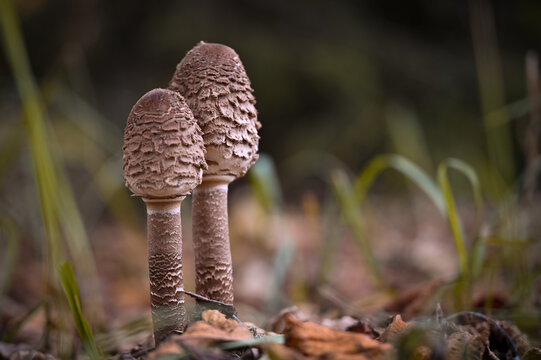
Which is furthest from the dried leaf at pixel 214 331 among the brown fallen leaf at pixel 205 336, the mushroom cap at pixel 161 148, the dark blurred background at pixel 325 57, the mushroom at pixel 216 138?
the dark blurred background at pixel 325 57

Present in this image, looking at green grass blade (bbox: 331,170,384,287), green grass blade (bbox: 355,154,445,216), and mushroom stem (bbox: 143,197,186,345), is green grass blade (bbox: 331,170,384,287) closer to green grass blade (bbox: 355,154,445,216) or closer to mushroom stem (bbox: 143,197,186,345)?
green grass blade (bbox: 355,154,445,216)

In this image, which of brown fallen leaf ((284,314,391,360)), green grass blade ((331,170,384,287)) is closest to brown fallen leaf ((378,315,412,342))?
brown fallen leaf ((284,314,391,360))

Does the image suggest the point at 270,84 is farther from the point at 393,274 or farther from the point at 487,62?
the point at 393,274

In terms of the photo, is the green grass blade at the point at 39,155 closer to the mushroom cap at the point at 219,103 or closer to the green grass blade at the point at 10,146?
the green grass blade at the point at 10,146

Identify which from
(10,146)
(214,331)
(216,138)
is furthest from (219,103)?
(10,146)

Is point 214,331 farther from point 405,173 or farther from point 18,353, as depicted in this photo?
point 405,173

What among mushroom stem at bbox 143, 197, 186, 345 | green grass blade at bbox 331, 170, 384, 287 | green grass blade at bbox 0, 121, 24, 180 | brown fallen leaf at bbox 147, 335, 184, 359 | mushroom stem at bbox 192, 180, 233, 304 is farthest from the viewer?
green grass blade at bbox 331, 170, 384, 287

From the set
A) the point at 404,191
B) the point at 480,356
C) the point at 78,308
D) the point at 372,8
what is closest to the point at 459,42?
the point at 372,8
